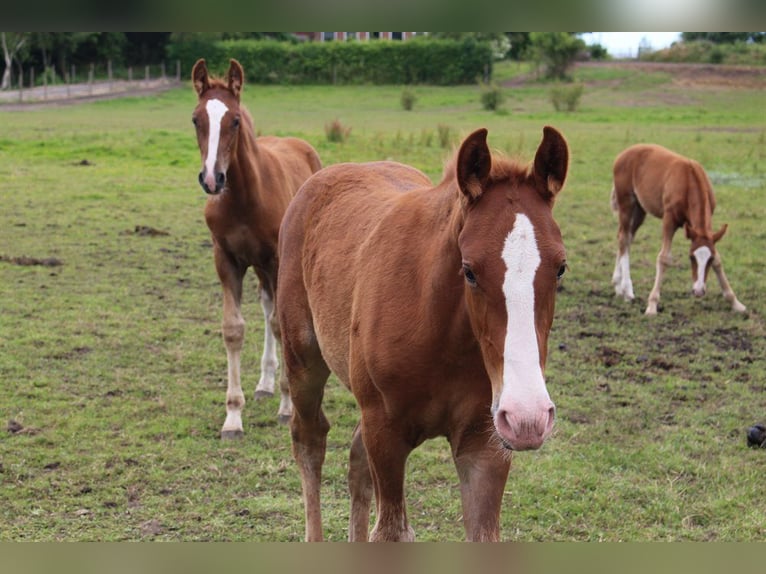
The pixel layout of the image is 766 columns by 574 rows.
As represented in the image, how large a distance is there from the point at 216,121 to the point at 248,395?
2076 millimetres

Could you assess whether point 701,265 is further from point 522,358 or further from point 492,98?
point 492,98

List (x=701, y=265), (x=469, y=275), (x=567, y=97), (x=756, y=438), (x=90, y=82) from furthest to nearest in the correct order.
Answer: (x=90, y=82) < (x=567, y=97) < (x=701, y=265) < (x=756, y=438) < (x=469, y=275)

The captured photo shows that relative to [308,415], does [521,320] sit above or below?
above

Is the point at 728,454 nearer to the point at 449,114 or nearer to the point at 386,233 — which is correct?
the point at 386,233

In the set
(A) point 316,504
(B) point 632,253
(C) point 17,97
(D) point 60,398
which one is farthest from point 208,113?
(C) point 17,97

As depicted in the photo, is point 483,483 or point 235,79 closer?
point 483,483

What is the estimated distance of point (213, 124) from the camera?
6.02 metres

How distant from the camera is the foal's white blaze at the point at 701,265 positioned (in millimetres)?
9016

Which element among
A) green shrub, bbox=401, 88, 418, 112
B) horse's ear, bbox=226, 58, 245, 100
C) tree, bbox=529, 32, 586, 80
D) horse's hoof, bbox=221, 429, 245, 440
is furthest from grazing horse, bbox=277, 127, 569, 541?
tree, bbox=529, 32, 586, 80

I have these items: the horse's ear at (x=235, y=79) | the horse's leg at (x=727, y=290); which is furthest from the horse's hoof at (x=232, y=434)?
the horse's leg at (x=727, y=290)

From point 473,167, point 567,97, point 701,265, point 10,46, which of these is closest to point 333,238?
point 473,167

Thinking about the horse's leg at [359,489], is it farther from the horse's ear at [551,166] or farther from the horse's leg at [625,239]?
the horse's leg at [625,239]

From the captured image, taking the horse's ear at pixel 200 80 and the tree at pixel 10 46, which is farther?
the tree at pixel 10 46

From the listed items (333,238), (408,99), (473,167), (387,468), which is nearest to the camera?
(473,167)
